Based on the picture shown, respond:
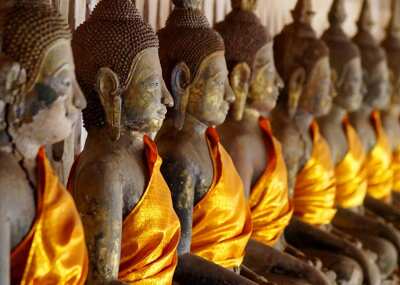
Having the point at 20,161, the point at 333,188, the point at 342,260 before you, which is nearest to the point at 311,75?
the point at 333,188

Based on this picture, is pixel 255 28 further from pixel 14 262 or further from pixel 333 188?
pixel 14 262

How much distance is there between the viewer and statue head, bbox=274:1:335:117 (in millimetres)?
5750

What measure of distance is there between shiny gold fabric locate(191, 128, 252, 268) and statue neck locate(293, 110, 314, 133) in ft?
4.43

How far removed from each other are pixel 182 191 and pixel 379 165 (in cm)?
315

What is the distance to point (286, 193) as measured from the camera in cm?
519

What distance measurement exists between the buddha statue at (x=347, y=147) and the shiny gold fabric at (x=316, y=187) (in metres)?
0.44

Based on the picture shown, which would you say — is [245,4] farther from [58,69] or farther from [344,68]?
[58,69]

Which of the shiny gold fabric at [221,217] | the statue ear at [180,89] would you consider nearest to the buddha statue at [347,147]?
the shiny gold fabric at [221,217]

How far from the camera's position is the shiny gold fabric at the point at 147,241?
3797 mm

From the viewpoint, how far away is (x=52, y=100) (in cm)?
331

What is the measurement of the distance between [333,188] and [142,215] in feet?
7.58

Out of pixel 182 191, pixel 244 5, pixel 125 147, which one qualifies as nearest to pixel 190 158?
pixel 182 191

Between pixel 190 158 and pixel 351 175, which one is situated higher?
pixel 190 158

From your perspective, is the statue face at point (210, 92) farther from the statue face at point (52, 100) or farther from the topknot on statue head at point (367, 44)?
the topknot on statue head at point (367, 44)
